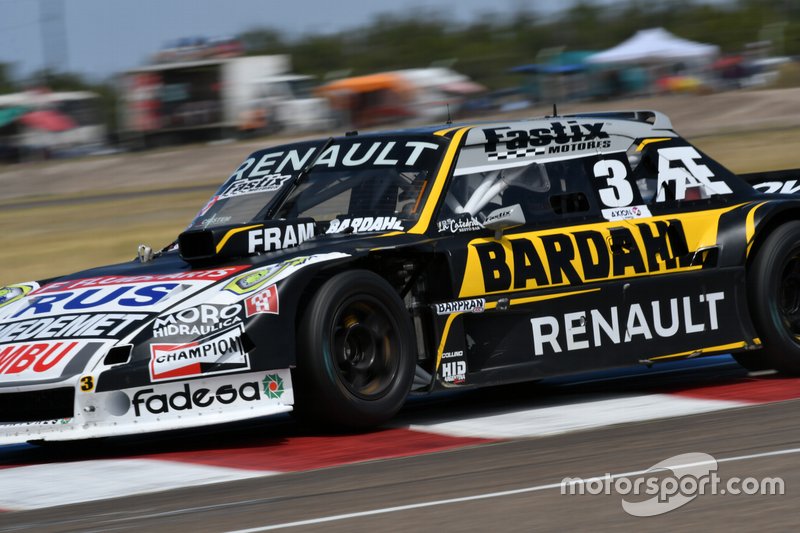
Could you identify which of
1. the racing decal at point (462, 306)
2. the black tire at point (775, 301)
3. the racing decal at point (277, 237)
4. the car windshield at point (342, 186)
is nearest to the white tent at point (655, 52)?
the black tire at point (775, 301)

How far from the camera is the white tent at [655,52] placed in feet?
131

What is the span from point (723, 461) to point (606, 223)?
2.36 m

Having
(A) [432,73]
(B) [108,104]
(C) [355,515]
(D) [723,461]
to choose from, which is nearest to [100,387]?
(C) [355,515]

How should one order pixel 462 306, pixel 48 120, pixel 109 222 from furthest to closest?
1. pixel 48 120
2. pixel 109 222
3. pixel 462 306

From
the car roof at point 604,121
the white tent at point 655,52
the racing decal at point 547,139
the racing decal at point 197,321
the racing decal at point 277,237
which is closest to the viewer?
the racing decal at point 197,321

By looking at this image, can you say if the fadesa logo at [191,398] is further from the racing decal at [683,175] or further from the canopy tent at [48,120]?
the canopy tent at [48,120]

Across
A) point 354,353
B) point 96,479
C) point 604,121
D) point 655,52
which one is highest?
point 655,52

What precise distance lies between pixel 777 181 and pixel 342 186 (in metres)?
3.17

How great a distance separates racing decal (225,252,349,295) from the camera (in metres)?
6.05

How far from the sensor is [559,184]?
23.9ft

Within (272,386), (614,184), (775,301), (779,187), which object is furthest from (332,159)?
(779,187)

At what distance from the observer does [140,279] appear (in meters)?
6.50

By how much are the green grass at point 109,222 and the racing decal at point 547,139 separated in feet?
27.7

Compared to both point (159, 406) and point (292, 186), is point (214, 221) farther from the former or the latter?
point (159, 406)
